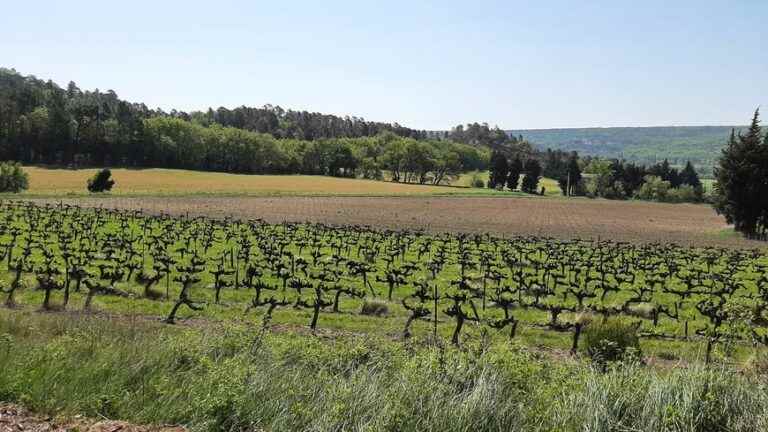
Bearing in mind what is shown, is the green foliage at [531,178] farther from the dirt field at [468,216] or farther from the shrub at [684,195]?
the dirt field at [468,216]

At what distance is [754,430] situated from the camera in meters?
6.24

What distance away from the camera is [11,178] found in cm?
7319

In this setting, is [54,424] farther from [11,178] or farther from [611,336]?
[11,178]

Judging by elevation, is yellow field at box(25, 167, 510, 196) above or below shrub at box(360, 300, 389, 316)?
above

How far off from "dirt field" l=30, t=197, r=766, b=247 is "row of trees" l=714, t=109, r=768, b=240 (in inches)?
87.5

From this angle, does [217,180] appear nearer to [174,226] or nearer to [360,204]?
[360,204]

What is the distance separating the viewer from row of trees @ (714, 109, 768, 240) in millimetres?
57188

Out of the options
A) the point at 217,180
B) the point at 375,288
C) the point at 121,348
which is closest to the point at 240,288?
the point at 375,288

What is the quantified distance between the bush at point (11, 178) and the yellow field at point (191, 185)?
2.01m

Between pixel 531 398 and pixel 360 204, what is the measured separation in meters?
74.7

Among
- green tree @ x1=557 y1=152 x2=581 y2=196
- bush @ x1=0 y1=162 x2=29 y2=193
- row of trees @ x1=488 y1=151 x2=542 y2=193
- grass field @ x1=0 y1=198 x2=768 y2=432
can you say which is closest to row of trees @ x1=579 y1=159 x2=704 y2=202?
green tree @ x1=557 y1=152 x2=581 y2=196

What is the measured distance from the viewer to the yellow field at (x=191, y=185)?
84.8 m

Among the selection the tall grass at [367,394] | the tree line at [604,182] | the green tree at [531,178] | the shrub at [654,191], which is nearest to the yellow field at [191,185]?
the green tree at [531,178]

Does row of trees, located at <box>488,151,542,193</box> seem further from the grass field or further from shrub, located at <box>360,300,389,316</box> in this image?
the grass field
